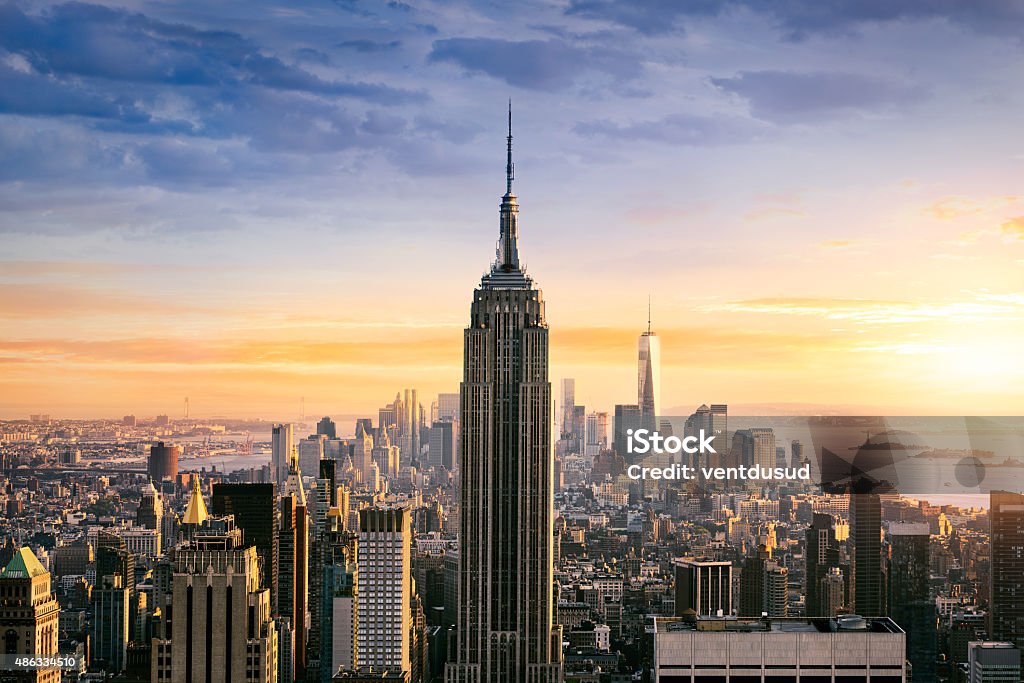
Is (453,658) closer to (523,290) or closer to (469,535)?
(469,535)

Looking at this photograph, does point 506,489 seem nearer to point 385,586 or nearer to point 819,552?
point 385,586

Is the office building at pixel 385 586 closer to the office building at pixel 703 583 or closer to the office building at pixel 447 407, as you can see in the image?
the office building at pixel 447 407

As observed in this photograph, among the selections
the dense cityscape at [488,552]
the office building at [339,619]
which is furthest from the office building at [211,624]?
the office building at [339,619]

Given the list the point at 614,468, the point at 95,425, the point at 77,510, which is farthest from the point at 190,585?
the point at 614,468

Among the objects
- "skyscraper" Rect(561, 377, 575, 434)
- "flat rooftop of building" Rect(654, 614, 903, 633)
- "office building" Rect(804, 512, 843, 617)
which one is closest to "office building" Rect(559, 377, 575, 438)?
"skyscraper" Rect(561, 377, 575, 434)

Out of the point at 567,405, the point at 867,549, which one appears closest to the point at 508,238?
the point at 567,405

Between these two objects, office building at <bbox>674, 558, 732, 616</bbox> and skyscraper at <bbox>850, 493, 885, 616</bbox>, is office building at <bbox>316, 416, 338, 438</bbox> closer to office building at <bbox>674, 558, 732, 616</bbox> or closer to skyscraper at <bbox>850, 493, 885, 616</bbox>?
office building at <bbox>674, 558, 732, 616</bbox>
